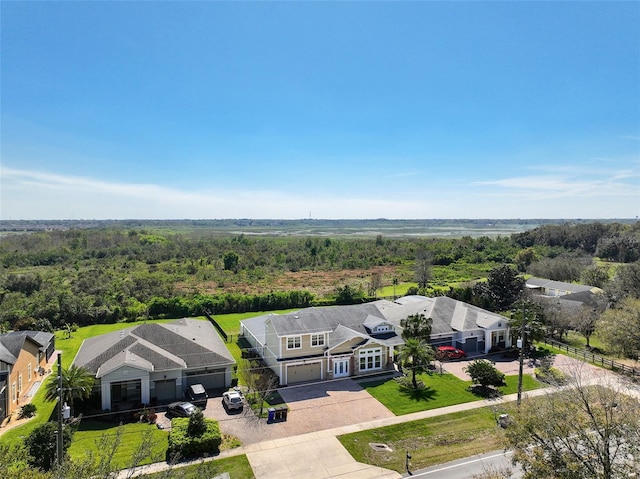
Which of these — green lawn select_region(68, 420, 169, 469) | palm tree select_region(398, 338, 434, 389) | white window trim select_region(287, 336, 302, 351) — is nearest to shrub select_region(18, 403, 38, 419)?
green lawn select_region(68, 420, 169, 469)

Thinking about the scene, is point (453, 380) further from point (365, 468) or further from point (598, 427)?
point (598, 427)

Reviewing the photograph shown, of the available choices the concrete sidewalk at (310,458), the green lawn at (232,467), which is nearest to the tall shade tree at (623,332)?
the concrete sidewalk at (310,458)

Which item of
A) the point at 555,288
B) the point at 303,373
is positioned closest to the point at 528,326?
the point at 303,373

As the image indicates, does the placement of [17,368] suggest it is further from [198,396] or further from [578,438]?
[578,438]

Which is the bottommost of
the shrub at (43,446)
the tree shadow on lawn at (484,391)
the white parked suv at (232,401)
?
the tree shadow on lawn at (484,391)

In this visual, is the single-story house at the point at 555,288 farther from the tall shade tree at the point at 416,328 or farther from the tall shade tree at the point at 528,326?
the tall shade tree at the point at 416,328

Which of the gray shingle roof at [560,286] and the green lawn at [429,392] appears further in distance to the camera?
the gray shingle roof at [560,286]

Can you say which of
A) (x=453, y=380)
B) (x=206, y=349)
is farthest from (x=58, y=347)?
(x=453, y=380)
